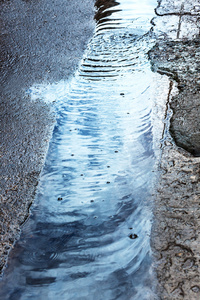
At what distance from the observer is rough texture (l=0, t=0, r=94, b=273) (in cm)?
230

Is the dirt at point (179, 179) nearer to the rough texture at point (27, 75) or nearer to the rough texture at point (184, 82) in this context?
the rough texture at point (184, 82)

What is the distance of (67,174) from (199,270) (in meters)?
1.10

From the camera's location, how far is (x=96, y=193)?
229 centimetres

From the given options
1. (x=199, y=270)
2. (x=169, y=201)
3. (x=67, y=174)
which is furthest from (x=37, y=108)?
(x=199, y=270)

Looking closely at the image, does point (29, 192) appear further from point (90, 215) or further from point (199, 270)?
point (199, 270)


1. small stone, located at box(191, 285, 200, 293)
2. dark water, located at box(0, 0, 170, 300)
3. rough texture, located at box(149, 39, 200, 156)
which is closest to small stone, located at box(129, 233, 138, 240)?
dark water, located at box(0, 0, 170, 300)

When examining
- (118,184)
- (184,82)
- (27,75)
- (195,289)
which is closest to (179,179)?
(118,184)

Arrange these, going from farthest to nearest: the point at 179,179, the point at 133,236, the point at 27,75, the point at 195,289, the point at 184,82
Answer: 1. the point at 27,75
2. the point at 184,82
3. the point at 179,179
4. the point at 133,236
5. the point at 195,289

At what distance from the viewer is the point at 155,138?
2.65 m

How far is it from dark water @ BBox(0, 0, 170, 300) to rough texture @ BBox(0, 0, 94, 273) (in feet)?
0.33

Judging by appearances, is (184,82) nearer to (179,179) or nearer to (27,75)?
(179,179)

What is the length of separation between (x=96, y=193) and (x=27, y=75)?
1.83m

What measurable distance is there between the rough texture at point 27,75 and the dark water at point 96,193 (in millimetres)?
101

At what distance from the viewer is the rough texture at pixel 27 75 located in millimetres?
2305
